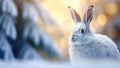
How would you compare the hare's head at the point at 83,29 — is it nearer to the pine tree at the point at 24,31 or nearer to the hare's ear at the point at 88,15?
the hare's ear at the point at 88,15

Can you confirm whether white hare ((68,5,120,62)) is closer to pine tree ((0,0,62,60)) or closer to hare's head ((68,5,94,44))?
hare's head ((68,5,94,44))

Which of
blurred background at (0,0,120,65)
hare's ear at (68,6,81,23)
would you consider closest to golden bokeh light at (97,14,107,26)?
blurred background at (0,0,120,65)

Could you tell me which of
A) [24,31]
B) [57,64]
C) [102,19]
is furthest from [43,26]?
[102,19]

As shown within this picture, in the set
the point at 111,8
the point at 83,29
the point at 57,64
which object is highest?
the point at 111,8

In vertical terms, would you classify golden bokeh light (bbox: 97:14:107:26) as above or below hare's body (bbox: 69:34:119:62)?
above

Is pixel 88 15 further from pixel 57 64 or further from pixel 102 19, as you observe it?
pixel 57 64

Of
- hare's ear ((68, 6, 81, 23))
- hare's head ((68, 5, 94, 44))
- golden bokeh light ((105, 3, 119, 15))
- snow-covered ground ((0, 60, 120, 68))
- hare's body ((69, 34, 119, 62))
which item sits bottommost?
snow-covered ground ((0, 60, 120, 68))
